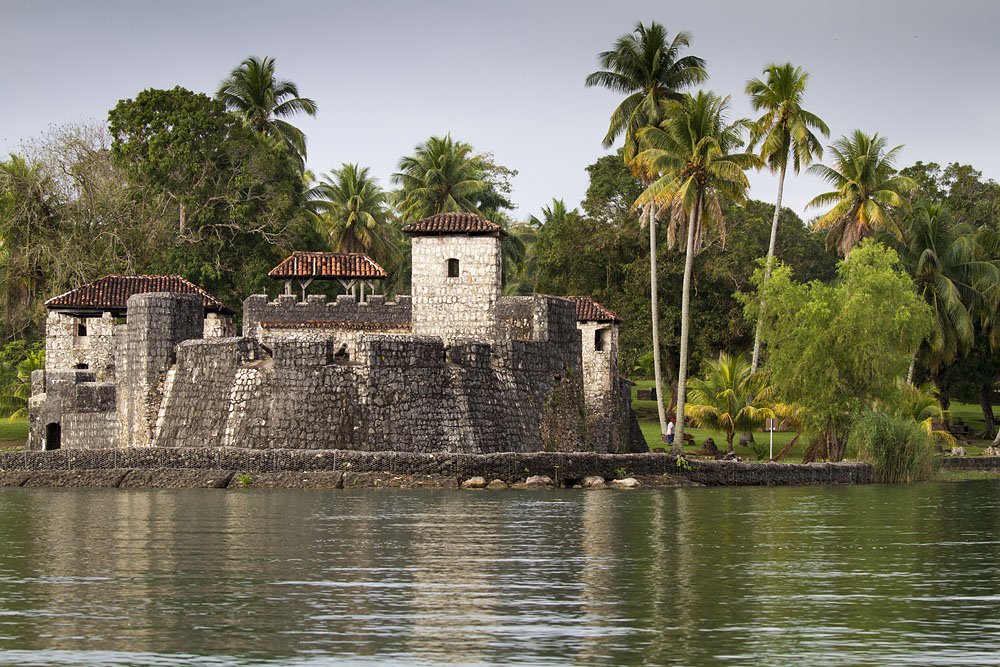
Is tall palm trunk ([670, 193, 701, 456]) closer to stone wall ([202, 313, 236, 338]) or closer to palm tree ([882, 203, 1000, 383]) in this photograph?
stone wall ([202, 313, 236, 338])

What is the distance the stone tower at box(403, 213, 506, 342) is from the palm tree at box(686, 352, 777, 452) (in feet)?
31.9

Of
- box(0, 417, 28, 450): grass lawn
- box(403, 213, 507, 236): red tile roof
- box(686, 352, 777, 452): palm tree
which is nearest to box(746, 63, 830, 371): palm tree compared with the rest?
box(686, 352, 777, 452): palm tree

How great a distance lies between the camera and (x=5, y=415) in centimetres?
4959

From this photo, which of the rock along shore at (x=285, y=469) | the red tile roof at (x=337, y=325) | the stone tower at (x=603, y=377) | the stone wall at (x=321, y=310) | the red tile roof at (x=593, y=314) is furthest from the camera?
the red tile roof at (x=593, y=314)

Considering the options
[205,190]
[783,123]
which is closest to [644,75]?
[783,123]

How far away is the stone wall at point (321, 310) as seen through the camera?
42.2m

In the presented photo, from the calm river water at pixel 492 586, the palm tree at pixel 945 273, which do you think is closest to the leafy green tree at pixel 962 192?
the palm tree at pixel 945 273

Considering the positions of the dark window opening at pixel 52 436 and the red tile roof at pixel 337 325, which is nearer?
the dark window opening at pixel 52 436

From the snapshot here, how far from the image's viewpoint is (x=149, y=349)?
32.2 metres

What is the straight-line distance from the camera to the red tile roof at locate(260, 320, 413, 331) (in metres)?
42.0

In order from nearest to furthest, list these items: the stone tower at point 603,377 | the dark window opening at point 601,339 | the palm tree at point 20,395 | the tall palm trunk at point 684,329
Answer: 1. the tall palm trunk at point 684,329
2. the stone tower at point 603,377
3. the dark window opening at point 601,339
4. the palm tree at point 20,395

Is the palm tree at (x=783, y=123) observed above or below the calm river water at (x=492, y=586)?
above

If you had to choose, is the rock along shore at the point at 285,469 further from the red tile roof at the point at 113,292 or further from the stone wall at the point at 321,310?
the stone wall at the point at 321,310

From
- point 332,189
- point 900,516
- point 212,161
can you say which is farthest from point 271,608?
point 332,189
